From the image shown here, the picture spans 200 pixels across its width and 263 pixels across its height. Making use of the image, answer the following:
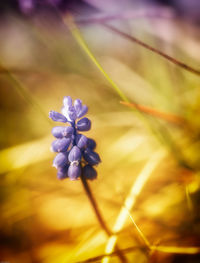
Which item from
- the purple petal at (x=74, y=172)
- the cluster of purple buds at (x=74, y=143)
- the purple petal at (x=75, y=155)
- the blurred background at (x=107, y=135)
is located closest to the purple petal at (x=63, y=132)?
the cluster of purple buds at (x=74, y=143)

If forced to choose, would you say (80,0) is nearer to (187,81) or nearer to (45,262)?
(187,81)

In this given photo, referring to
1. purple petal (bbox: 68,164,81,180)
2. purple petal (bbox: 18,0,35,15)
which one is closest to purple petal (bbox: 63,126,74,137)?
purple petal (bbox: 68,164,81,180)

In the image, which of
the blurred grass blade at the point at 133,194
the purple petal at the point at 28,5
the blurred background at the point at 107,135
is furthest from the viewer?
the purple petal at the point at 28,5

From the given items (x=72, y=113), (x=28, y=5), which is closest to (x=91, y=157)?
(x=72, y=113)

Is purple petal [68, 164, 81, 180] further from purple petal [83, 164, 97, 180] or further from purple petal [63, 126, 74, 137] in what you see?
purple petal [63, 126, 74, 137]

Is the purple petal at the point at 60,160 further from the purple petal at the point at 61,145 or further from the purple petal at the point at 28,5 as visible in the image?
the purple petal at the point at 28,5

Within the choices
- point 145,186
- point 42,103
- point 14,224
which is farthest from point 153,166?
point 42,103

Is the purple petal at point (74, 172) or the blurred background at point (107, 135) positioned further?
the blurred background at point (107, 135)
